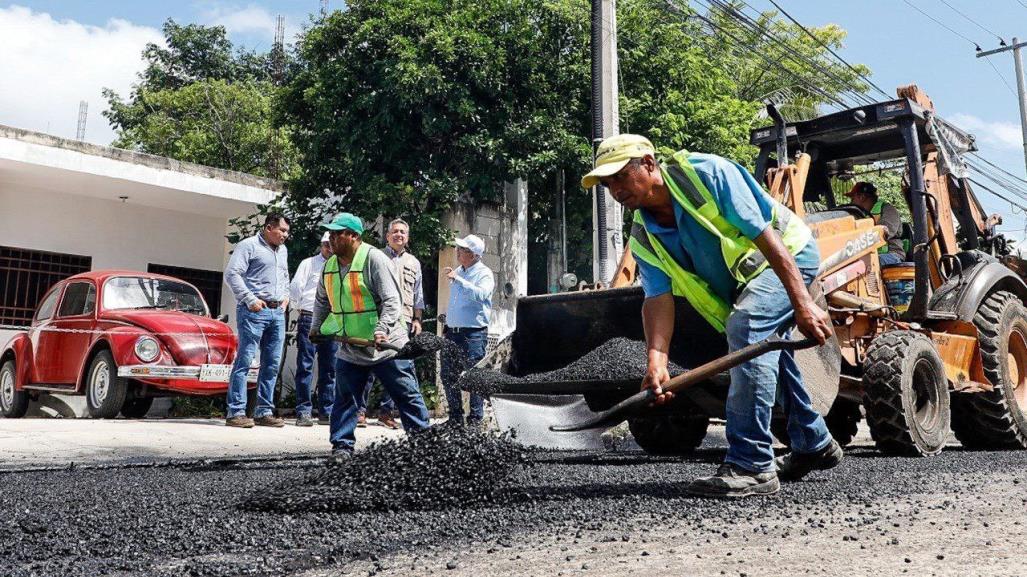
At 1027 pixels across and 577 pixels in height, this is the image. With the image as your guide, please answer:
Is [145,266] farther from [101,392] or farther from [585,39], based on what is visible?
[585,39]

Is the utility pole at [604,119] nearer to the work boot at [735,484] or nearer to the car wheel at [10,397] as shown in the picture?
the work boot at [735,484]

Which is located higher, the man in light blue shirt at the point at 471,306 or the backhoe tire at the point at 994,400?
the man in light blue shirt at the point at 471,306

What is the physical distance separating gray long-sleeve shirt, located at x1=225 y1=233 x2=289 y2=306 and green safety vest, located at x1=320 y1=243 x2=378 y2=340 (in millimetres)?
2764

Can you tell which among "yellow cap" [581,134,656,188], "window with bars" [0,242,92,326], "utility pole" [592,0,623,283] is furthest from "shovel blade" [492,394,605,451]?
"window with bars" [0,242,92,326]

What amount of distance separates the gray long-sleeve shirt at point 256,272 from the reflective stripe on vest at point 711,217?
17.3 feet

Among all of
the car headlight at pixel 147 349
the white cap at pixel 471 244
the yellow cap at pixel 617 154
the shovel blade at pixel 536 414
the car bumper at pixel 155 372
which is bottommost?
the shovel blade at pixel 536 414

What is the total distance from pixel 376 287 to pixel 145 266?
39.5ft

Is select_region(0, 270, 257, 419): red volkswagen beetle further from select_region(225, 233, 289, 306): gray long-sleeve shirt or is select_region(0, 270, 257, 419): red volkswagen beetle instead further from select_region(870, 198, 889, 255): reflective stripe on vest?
select_region(870, 198, 889, 255): reflective stripe on vest

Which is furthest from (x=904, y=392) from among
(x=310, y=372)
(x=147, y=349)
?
(x=147, y=349)

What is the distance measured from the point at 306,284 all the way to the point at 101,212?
7.84 m

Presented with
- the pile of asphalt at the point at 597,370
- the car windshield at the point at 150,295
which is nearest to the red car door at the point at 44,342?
the car windshield at the point at 150,295

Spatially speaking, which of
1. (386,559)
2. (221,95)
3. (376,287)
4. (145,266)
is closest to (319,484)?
(386,559)

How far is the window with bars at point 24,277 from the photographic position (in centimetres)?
1490

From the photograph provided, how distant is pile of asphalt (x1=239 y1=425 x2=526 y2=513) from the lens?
3.91 meters
